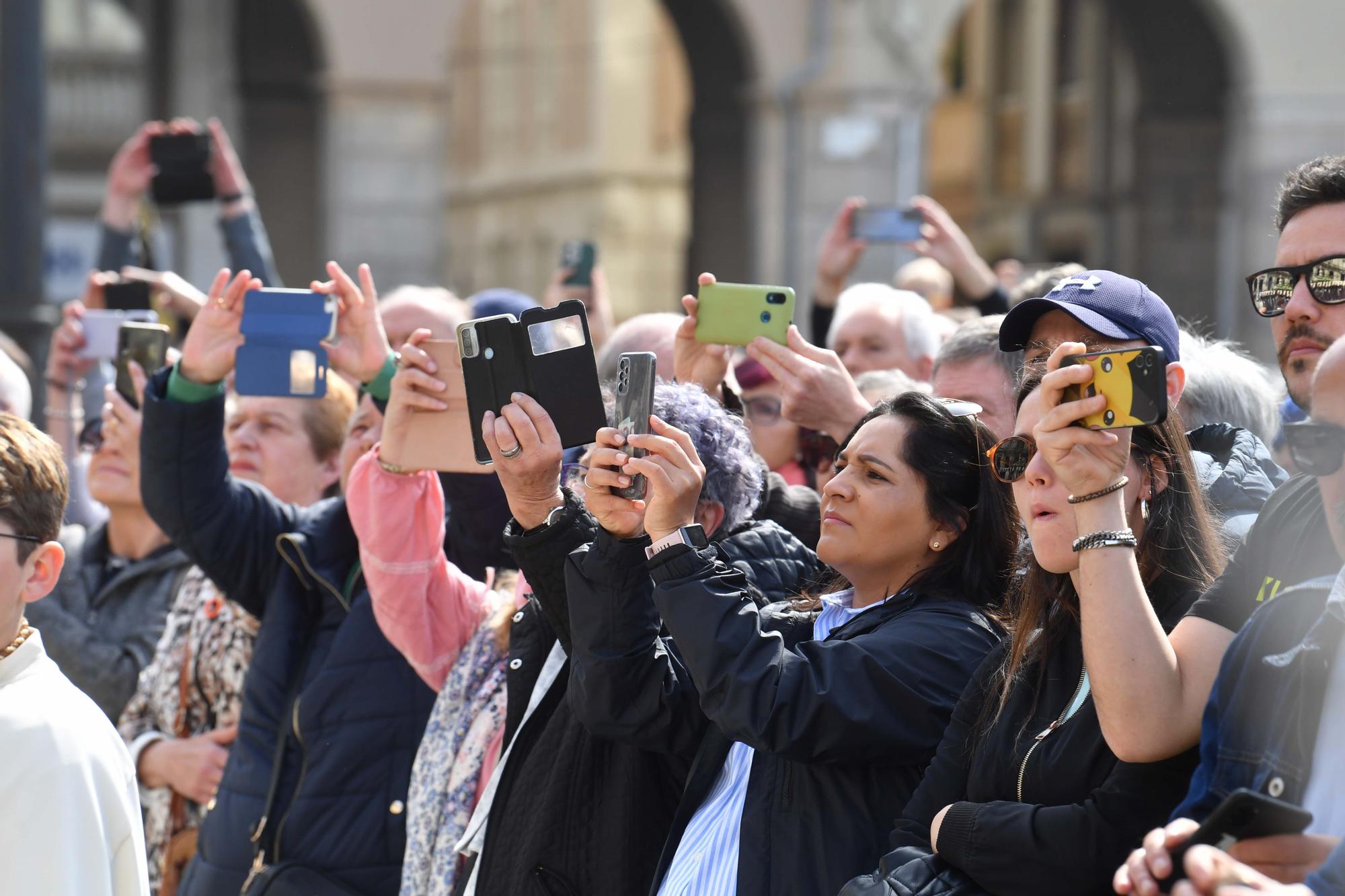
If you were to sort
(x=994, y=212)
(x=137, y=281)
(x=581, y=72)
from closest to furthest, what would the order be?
(x=137, y=281)
(x=994, y=212)
(x=581, y=72)

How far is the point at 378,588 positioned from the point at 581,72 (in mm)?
36858

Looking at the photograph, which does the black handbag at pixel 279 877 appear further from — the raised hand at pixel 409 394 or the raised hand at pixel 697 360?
the raised hand at pixel 697 360

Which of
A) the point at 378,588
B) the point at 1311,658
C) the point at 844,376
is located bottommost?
the point at 378,588

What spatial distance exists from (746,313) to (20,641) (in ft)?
5.81

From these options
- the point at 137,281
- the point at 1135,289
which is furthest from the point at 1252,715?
the point at 137,281

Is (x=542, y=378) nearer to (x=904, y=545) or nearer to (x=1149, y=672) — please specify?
(x=904, y=545)

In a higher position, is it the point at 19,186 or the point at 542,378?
the point at 19,186

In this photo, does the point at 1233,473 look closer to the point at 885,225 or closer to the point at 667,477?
the point at 667,477

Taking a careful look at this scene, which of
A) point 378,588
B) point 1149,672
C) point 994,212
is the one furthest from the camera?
point 994,212

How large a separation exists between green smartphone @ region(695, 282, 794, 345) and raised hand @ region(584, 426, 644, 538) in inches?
31.3

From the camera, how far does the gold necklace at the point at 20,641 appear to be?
9.53ft

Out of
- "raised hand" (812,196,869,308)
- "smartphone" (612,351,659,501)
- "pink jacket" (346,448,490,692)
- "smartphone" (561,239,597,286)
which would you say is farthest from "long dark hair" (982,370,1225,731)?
"smartphone" (561,239,597,286)

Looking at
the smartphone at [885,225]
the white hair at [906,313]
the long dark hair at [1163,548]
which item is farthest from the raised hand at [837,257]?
the long dark hair at [1163,548]

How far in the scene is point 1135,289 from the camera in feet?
10.1
